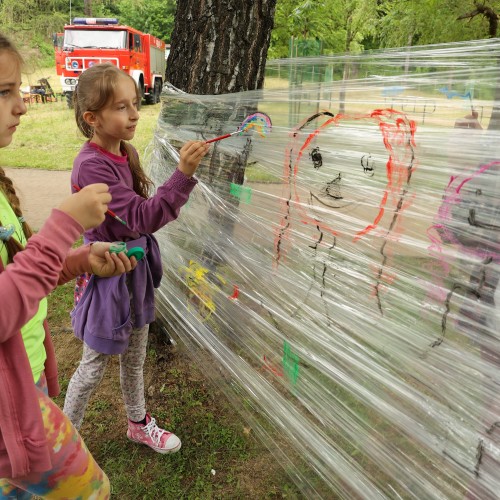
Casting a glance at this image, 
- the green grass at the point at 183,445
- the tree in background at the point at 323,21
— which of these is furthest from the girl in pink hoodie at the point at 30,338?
the tree in background at the point at 323,21

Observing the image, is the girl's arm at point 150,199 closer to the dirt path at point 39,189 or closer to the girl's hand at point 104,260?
the girl's hand at point 104,260

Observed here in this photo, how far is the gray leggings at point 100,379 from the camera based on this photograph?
1.71 meters

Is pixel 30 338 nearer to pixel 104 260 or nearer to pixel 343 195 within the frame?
pixel 104 260

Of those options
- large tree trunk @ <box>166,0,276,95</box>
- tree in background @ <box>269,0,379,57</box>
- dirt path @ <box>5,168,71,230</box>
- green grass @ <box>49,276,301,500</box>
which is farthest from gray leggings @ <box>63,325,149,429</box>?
tree in background @ <box>269,0,379,57</box>

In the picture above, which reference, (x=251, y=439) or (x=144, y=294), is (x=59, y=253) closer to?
(x=144, y=294)

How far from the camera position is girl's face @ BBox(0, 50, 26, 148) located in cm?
103

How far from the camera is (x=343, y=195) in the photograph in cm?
138

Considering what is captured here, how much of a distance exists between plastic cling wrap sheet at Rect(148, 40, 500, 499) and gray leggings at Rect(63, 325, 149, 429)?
371mm

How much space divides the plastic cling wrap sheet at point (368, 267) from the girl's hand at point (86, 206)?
69 cm

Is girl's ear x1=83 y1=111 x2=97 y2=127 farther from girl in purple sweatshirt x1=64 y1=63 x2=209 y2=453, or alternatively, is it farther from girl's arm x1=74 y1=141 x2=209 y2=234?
girl's arm x1=74 y1=141 x2=209 y2=234

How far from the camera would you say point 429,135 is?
45.6 inches

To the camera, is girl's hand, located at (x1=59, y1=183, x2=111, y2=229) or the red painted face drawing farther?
the red painted face drawing

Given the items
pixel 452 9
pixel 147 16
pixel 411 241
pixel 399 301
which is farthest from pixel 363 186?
pixel 147 16

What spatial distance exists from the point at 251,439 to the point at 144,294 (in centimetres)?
78
